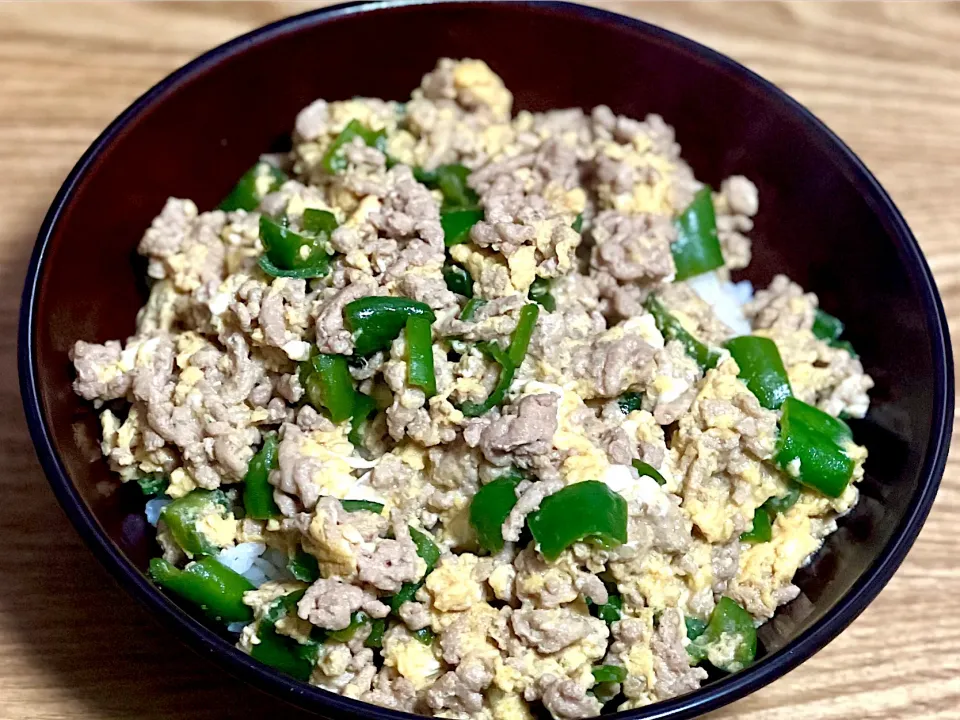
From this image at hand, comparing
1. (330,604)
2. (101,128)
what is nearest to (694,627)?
(330,604)

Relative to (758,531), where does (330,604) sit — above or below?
below

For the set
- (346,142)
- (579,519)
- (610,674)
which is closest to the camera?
(579,519)

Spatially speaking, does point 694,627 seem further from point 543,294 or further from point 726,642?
point 543,294

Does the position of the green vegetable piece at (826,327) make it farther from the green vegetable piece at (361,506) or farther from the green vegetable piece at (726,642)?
the green vegetable piece at (361,506)

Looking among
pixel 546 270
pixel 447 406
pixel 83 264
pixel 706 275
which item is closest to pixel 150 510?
pixel 83 264

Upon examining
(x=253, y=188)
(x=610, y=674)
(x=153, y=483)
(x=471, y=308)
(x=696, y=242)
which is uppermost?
(x=696, y=242)

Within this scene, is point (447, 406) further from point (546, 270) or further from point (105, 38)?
A: point (105, 38)

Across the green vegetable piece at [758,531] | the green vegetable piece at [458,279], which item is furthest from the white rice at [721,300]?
the green vegetable piece at [458,279]

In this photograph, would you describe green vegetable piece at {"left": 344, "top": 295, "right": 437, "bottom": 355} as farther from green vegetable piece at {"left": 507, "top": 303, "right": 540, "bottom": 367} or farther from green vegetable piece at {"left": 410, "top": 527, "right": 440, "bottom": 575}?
green vegetable piece at {"left": 410, "top": 527, "right": 440, "bottom": 575}

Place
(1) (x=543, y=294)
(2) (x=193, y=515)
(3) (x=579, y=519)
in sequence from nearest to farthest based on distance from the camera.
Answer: (3) (x=579, y=519) → (2) (x=193, y=515) → (1) (x=543, y=294)
